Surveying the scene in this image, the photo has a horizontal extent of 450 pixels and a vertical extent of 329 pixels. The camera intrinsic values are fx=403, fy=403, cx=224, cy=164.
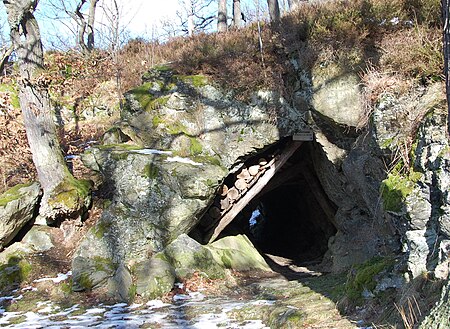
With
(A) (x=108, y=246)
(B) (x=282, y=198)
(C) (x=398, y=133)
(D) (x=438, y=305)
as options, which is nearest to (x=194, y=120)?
(A) (x=108, y=246)

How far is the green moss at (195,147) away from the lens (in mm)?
8312

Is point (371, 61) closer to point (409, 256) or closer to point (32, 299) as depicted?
point (409, 256)

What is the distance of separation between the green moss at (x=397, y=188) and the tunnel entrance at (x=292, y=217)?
177 inches

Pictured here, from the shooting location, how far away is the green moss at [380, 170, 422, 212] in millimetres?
4551

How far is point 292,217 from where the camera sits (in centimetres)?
1567

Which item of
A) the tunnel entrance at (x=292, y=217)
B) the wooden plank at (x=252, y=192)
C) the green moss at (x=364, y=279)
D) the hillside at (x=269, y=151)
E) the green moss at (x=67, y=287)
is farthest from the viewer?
the tunnel entrance at (x=292, y=217)

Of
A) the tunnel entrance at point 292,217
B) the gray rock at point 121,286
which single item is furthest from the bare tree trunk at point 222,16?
the gray rock at point 121,286

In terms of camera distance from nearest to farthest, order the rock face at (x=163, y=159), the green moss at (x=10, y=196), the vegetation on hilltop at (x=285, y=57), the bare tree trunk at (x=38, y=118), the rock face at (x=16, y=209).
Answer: the vegetation on hilltop at (x=285, y=57) < the rock face at (x=163, y=159) < the rock face at (x=16, y=209) < the green moss at (x=10, y=196) < the bare tree trunk at (x=38, y=118)

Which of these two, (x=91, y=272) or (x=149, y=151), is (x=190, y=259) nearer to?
(x=91, y=272)

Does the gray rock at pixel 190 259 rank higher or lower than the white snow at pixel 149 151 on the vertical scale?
lower

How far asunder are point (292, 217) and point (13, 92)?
34.2 feet

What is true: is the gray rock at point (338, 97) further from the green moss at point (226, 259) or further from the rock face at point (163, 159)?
the green moss at point (226, 259)

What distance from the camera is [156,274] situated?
6.91 m

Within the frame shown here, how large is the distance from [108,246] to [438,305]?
575 centimetres
